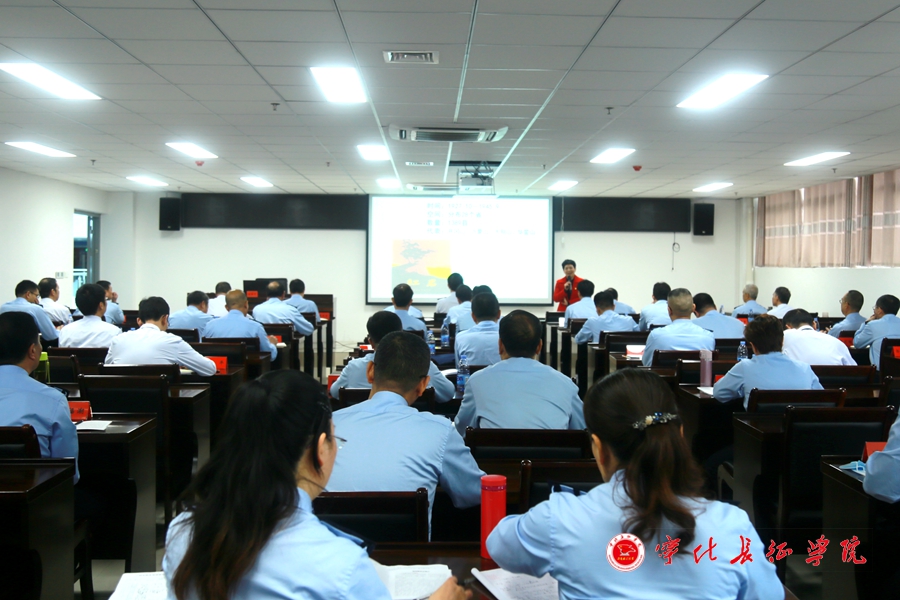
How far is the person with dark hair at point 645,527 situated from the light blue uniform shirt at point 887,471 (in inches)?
39.6

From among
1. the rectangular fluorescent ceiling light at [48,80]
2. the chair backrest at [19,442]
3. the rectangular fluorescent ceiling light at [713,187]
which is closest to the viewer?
the chair backrest at [19,442]

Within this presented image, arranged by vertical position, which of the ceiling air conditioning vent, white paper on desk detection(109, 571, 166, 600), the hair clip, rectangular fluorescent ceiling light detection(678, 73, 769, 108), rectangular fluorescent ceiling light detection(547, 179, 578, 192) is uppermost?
rectangular fluorescent ceiling light detection(547, 179, 578, 192)

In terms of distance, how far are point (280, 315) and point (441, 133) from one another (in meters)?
2.78

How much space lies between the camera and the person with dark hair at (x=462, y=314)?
6727 millimetres

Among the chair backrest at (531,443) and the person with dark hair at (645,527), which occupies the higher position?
the person with dark hair at (645,527)

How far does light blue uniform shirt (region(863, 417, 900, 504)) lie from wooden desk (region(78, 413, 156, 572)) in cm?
262

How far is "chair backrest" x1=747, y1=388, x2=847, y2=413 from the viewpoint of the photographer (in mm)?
3090

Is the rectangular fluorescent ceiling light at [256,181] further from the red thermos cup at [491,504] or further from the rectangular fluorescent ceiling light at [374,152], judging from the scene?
the red thermos cup at [491,504]

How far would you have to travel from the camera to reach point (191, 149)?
8141 mm

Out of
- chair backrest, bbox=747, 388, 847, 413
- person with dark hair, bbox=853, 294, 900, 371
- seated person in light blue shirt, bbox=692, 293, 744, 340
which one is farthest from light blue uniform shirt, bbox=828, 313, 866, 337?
chair backrest, bbox=747, 388, 847, 413

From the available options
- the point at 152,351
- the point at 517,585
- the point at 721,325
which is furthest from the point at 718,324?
the point at 517,585

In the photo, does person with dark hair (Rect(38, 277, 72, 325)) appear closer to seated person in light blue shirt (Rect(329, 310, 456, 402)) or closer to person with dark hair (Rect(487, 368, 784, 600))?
seated person in light blue shirt (Rect(329, 310, 456, 402))

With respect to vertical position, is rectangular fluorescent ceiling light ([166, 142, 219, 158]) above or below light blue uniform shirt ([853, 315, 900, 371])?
above

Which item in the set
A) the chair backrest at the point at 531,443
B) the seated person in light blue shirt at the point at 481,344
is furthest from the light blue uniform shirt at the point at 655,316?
the chair backrest at the point at 531,443
